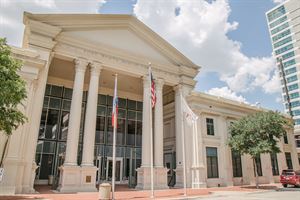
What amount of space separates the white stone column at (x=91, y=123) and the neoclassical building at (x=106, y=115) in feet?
0.26

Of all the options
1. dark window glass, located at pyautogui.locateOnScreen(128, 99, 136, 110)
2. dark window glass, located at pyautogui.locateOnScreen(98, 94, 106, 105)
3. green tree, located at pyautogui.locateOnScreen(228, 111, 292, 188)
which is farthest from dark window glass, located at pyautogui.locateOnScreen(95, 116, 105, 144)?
green tree, located at pyautogui.locateOnScreen(228, 111, 292, 188)

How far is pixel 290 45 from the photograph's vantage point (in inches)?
3140

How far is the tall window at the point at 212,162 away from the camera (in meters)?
25.5

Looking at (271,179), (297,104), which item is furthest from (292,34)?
(271,179)

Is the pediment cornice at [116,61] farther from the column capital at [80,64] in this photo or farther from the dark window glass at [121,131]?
the dark window glass at [121,131]

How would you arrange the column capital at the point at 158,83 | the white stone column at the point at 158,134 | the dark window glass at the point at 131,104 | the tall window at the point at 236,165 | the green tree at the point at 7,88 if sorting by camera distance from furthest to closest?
the dark window glass at the point at 131,104 < the tall window at the point at 236,165 < the column capital at the point at 158,83 < the white stone column at the point at 158,134 < the green tree at the point at 7,88

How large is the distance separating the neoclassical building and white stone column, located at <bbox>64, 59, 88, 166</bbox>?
3.1 inches

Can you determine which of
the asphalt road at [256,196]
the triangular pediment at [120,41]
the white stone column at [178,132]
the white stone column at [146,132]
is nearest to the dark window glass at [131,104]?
the white stone column at [178,132]

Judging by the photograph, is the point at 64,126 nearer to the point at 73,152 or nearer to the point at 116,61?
the point at 73,152

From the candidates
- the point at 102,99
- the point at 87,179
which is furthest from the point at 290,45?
the point at 87,179

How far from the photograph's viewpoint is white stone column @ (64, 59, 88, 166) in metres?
18.8

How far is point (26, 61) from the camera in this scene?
1725cm

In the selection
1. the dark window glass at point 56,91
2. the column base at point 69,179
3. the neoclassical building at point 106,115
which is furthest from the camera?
the dark window glass at point 56,91

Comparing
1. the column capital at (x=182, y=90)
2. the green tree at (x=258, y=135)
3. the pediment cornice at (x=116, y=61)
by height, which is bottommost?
the green tree at (x=258, y=135)
